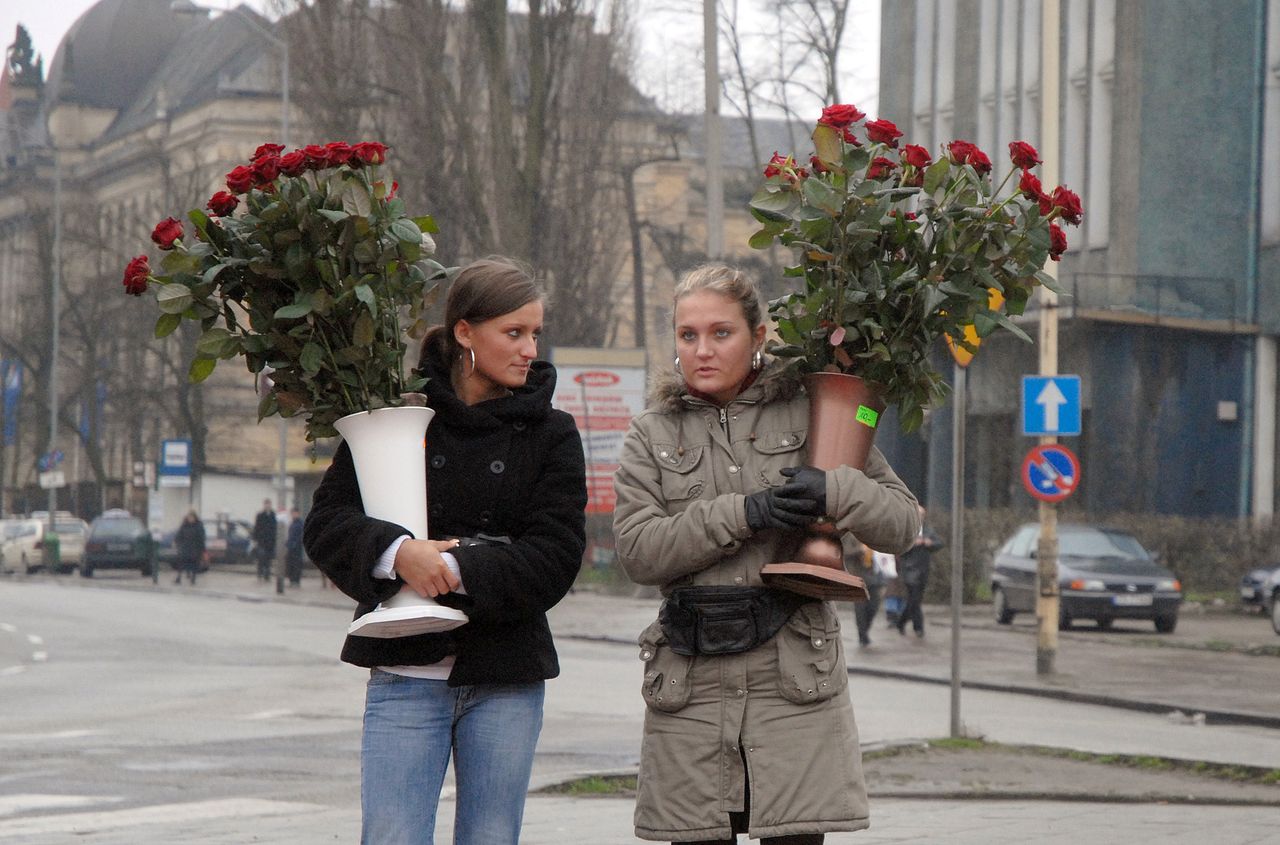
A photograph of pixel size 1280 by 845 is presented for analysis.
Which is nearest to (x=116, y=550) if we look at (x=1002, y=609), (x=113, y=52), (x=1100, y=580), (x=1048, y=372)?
(x=1002, y=609)

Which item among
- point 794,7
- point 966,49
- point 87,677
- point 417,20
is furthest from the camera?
point 794,7

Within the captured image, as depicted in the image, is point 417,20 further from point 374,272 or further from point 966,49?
point 374,272

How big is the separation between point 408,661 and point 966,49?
39803 millimetres

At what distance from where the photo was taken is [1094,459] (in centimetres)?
3694

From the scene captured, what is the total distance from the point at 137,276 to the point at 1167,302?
3408 centimetres

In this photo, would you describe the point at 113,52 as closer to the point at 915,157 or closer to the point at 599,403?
the point at 599,403

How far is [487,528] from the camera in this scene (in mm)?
4508

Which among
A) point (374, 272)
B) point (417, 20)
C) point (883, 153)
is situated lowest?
point (374, 272)

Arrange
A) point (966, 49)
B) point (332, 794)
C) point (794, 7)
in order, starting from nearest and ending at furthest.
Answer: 1. point (332, 794)
2. point (966, 49)
3. point (794, 7)

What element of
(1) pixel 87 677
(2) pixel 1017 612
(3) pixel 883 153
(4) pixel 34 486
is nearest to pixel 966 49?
(2) pixel 1017 612

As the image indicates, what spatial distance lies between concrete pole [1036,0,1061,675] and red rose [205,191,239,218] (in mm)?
14947

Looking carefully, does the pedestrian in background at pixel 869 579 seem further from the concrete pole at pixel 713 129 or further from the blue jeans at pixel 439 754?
the blue jeans at pixel 439 754

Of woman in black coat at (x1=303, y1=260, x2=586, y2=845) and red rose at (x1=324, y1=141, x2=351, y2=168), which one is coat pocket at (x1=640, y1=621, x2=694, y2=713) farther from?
red rose at (x1=324, y1=141, x2=351, y2=168)

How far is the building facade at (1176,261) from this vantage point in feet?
117
